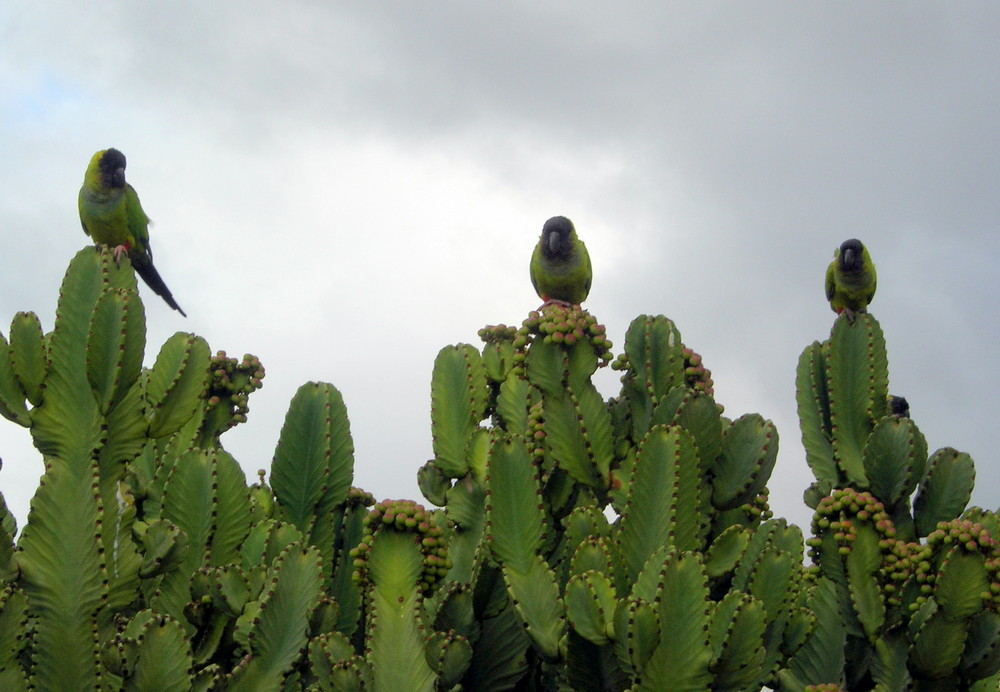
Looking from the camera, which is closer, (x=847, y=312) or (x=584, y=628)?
(x=584, y=628)

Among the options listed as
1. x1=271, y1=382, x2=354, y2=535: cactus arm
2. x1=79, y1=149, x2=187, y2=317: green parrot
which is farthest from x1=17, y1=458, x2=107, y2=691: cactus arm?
x1=79, y1=149, x2=187, y2=317: green parrot

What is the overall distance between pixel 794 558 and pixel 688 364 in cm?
107

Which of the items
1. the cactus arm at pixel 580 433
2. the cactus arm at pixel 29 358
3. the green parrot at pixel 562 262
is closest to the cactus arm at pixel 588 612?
the cactus arm at pixel 580 433

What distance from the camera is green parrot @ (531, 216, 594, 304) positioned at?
827 cm

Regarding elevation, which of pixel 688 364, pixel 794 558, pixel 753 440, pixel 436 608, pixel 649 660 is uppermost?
pixel 688 364

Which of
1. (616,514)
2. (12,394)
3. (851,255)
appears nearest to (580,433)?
(616,514)

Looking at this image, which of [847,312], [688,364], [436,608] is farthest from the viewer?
[847,312]

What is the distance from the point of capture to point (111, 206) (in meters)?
8.16

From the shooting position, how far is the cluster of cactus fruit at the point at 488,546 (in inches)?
168

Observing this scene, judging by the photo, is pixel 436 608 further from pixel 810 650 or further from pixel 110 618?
pixel 810 650

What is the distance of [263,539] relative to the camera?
5629 millimetres

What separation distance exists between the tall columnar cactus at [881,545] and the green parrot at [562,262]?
2.22 meters

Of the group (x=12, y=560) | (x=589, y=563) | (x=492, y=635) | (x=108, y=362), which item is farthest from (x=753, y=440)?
(x=12, y=560)

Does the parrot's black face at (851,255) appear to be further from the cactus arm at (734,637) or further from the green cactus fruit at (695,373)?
the cactus arm at (734,637)
